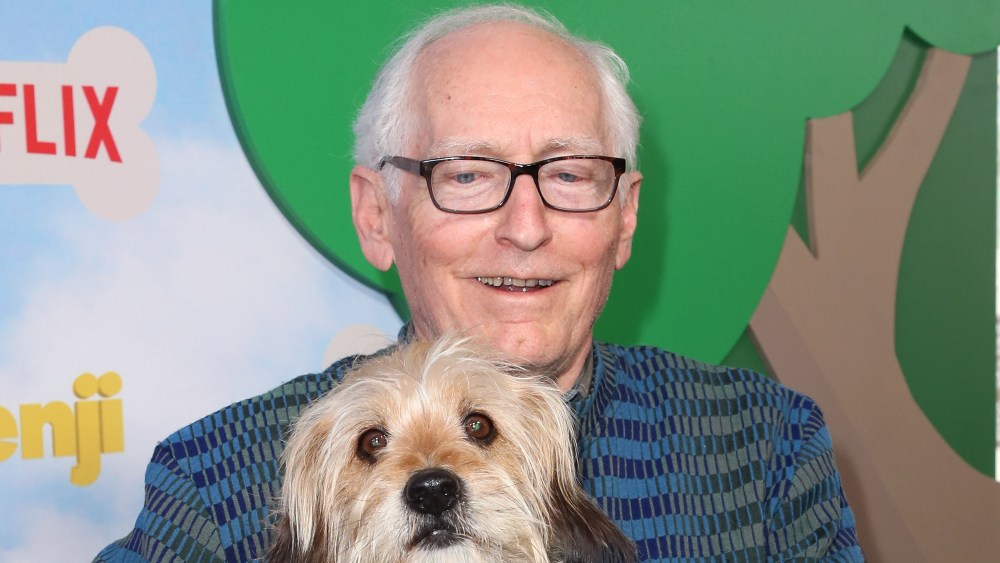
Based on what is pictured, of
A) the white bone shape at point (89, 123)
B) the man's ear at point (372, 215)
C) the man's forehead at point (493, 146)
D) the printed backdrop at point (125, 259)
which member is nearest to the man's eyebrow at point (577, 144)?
the man's forehead at point (493, 146)

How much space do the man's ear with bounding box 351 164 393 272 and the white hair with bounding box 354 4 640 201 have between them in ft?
0.10

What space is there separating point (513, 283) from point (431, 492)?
532mm

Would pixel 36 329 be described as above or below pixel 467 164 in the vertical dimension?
below

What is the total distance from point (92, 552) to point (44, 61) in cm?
99

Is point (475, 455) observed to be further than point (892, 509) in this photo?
No

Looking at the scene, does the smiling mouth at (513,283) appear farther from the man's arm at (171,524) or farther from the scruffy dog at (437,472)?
the man's arm at (171,524)

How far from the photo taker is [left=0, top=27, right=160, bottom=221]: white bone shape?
1951 mm

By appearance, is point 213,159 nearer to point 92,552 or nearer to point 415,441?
point 92,552

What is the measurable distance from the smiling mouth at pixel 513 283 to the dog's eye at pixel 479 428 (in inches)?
13.6

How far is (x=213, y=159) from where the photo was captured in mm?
2100

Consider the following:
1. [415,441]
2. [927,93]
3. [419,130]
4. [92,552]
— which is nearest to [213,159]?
[419,130]

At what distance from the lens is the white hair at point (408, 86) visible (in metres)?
1.72

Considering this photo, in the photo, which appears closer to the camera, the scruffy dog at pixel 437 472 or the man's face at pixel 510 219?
the scruffy dog at pixel 437 472

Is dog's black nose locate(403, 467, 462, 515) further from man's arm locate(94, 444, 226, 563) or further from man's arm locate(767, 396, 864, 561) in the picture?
man's arm locate(767, 396, 864, 561)
